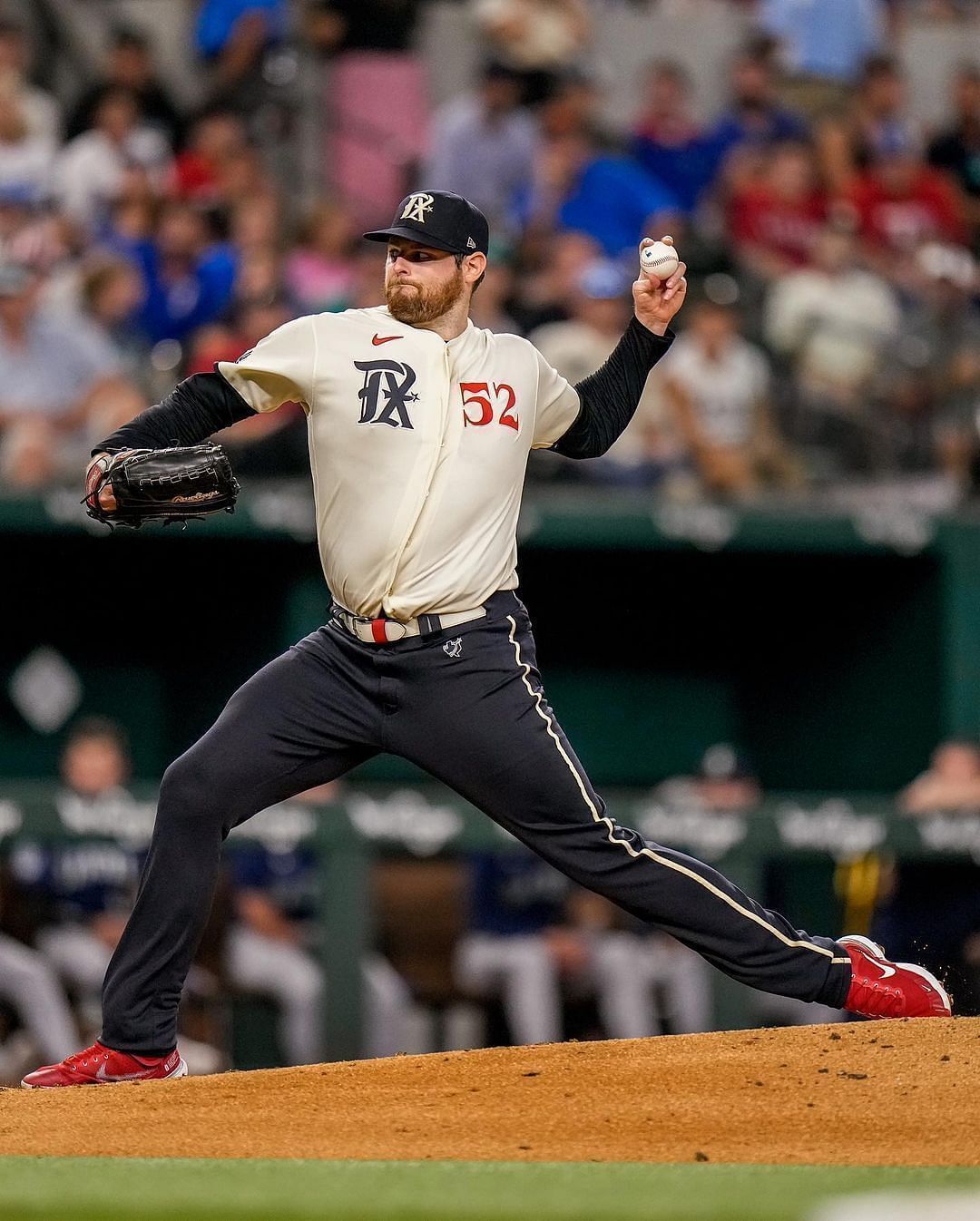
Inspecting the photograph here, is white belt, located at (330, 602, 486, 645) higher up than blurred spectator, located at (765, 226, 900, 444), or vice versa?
blurred spectator, located at (765, 226, 900, 444)

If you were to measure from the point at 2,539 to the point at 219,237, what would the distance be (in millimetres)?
1745

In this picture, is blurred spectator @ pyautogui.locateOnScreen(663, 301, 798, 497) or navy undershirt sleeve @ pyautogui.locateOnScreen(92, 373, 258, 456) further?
blurred spectator @ pyautogui.locateOnScreen(663, 301, 798, 497)

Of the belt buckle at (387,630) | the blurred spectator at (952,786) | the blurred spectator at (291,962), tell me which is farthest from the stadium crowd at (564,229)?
the belt buckle at (387,630)

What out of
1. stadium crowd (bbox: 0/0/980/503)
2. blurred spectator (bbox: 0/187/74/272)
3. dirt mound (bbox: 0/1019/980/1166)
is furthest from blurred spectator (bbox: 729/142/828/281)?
dirt mound (bbox: 0/1019/980/1166)

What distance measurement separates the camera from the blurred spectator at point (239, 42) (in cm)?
1130

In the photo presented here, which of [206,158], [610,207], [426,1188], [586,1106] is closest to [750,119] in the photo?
[610,207]

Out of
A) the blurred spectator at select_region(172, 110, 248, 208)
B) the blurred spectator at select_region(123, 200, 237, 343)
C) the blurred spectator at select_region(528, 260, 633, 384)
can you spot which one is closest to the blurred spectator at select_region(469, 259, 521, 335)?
the blurred spectator at select_region(528, 260, 633, 384)

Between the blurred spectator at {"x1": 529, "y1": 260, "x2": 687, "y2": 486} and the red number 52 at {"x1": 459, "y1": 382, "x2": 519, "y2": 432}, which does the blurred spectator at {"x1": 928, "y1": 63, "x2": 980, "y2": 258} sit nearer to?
the blurred spectator at {"x1": 529, "y1": 260, "x2": 687, "y2": 486}

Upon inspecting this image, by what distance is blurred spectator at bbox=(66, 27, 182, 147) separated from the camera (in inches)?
420

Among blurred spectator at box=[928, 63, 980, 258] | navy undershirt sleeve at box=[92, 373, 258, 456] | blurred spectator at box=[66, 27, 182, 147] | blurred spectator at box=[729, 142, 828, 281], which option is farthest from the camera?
blurred spectator at box=[928, 63, 980, 258]

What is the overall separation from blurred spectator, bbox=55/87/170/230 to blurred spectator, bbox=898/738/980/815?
14.8 feet

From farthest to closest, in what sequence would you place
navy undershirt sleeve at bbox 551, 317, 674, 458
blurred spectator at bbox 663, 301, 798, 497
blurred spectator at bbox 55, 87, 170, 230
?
1. blurred spectator at bbox 55, 87, 170, 230
2. blurred spectator at bbox 663, 301, 798, 497
3. navy undershirt sleeve at bbox 551, 317, 674, 458

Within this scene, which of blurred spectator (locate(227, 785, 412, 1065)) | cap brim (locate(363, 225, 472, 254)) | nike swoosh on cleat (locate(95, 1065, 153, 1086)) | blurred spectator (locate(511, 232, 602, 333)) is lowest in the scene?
blurred spectator (locate(227, 785, 412, 1065))

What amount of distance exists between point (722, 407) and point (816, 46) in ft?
12.8
